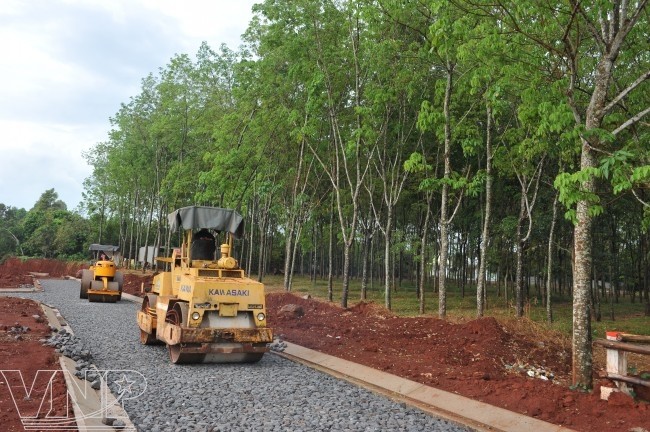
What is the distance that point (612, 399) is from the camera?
7.27m

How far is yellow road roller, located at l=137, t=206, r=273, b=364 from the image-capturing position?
32.4 feet

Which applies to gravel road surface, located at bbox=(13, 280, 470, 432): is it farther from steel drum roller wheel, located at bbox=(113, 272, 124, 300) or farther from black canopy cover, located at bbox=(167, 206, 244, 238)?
steel drum roller wheel, located at bbox=(113, 272, 124, 300)

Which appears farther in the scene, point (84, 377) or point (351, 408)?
A: point (84, 377)

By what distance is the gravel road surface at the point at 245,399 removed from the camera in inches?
261

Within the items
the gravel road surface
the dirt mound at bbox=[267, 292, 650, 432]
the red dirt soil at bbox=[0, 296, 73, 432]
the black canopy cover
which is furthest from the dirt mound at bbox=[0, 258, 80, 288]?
the gravel road surface

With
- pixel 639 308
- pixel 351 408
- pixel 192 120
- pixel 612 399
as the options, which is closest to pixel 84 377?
pixel 351 408

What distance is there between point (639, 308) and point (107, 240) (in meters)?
60.1

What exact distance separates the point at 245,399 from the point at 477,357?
5.84m

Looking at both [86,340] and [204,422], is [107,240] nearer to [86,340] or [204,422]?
[86,340]

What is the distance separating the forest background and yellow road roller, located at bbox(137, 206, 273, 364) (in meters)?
Result: 6.09

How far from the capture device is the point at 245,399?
7.79 meters

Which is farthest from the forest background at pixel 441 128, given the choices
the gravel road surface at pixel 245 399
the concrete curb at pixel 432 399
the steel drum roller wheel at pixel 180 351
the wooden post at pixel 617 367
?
the steel drum roller wheel at pixel 180 351

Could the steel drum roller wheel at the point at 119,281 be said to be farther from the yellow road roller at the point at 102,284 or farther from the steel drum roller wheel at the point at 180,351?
the steel drum roller wheel at the point at 180,351

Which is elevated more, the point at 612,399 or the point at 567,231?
the point at 567,231
